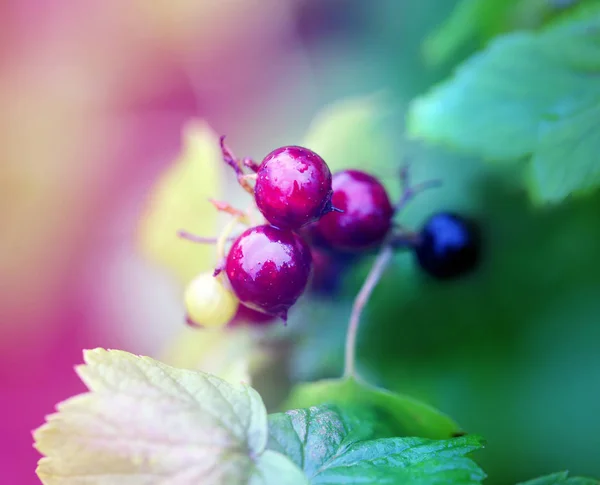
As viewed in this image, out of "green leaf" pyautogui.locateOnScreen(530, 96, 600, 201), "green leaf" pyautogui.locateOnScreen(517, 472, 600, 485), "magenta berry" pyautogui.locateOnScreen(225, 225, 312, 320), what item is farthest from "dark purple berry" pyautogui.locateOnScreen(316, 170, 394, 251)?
"green leaf" pyautogui.locateOnScreen(517, 472, 600, 485)

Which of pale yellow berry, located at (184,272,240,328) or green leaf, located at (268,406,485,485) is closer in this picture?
green leaf, located at (268,406,485,485)

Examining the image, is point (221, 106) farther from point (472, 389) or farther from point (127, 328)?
point (472, 389)

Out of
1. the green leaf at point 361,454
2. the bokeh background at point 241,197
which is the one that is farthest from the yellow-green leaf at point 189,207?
the green leaf at point 361,454

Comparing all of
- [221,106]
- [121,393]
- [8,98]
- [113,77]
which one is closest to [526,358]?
[121,393]

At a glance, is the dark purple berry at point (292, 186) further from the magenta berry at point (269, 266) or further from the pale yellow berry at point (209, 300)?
the pale yellow berry at point (209, 300)

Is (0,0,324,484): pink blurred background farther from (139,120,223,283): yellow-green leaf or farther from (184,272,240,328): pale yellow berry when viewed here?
(184,272,240,328): pale yellow berry

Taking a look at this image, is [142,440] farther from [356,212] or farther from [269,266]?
[356,212]
